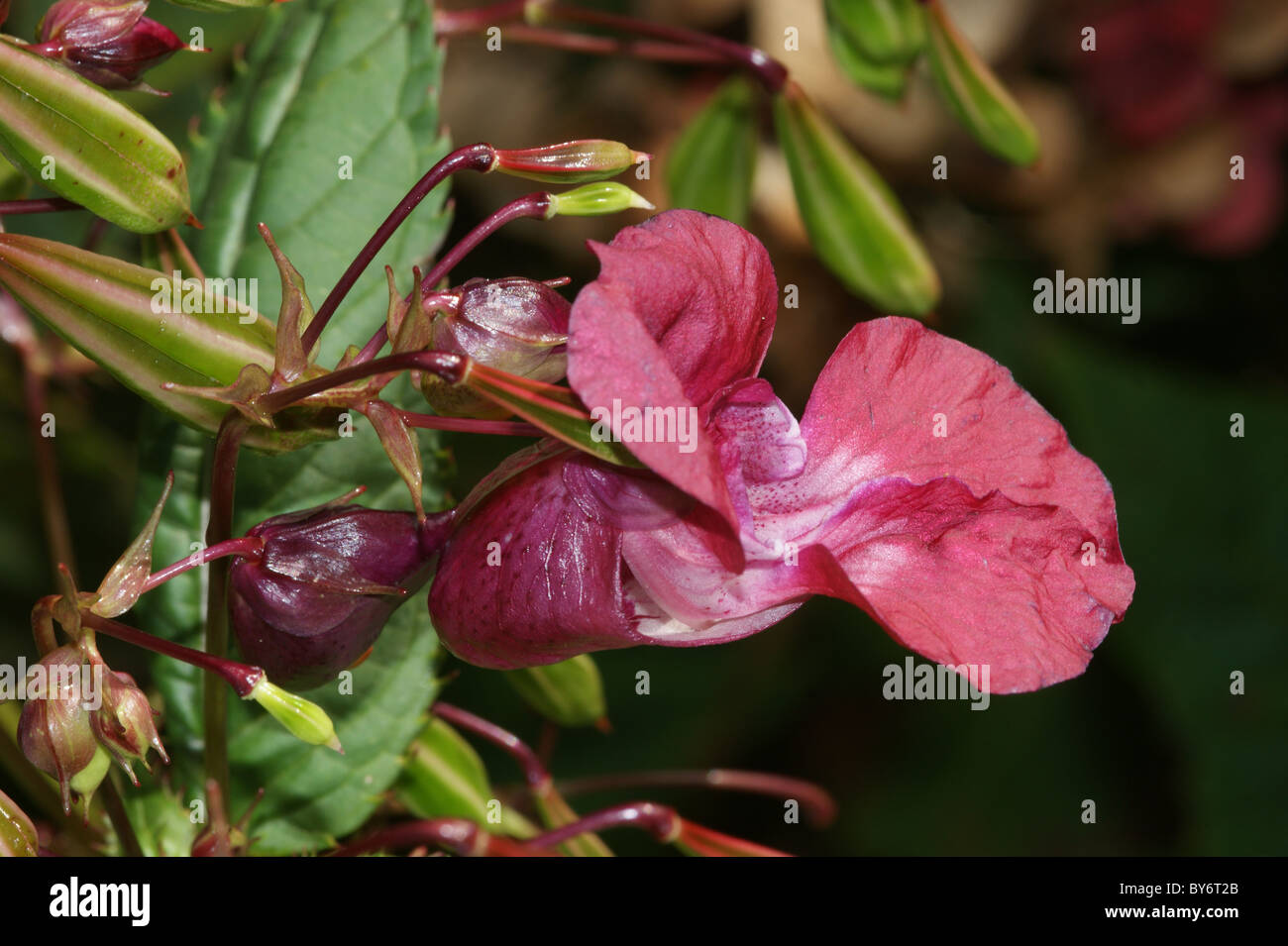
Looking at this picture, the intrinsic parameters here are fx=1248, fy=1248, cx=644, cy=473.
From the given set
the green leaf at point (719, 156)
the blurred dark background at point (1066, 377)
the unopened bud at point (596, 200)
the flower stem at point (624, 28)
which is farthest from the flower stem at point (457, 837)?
the blurred dark background at point (1066, 377)

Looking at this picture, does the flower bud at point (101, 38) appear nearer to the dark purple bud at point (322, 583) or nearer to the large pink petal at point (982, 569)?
the dark purple bud at point (322, 583)

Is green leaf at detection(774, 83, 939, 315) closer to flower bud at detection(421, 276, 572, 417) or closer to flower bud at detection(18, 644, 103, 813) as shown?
flower bud at detection(421, 276, 572, 417)

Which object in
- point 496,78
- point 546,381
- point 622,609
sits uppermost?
point 496,78

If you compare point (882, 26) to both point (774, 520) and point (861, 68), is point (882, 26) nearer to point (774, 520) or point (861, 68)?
point (861, 68)

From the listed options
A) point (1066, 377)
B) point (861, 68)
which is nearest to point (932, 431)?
point (861, 68)
